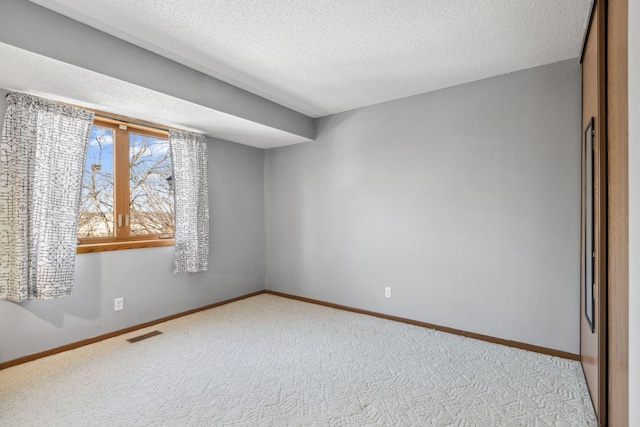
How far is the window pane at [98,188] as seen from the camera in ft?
10.5

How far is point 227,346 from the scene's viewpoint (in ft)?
9.86

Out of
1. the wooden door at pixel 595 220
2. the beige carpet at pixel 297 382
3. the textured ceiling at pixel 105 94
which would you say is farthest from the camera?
the textured ceiling at pixel 105 94

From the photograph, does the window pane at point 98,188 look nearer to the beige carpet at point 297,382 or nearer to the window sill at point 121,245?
the window sill at point 121,245

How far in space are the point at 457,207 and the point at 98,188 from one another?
3512mm

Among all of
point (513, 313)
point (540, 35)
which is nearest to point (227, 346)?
point (513, 313)

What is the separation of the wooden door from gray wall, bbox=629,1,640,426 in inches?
23.2

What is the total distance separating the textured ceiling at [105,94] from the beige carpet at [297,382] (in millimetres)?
2126

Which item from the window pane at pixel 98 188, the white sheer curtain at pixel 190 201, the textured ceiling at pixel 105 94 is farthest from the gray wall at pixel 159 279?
the textured ceiling at pixel 105 94

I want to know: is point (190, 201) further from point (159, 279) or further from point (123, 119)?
point (123, 119)

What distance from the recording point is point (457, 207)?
129 inches

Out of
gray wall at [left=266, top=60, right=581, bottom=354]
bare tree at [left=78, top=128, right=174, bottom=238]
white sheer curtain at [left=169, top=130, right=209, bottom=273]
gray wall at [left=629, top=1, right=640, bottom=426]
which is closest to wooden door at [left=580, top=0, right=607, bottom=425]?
gray wall at [left=266, top=60, right=581, bottom=354]

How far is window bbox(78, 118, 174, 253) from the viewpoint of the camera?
324 centimetres

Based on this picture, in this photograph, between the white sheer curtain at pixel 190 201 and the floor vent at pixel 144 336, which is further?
the white sheer curtain at pixel 190 201

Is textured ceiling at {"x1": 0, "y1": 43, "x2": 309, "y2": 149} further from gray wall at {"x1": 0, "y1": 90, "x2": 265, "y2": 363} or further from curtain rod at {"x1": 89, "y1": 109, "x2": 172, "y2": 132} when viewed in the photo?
gray wall at {"x1": 0, "y1": 90, "x2": 265, "y2": 363}
